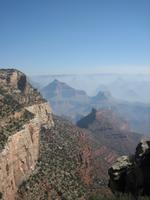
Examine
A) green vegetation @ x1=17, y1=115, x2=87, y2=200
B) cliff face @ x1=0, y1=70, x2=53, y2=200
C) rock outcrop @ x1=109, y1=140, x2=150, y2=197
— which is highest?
rock outcrop @ x1=109, y1=140, x2=150, y2=197

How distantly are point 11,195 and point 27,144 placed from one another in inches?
1112

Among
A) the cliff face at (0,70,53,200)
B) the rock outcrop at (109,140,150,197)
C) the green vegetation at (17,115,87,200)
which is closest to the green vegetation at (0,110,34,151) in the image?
the cliff face at (0,70,53,200)

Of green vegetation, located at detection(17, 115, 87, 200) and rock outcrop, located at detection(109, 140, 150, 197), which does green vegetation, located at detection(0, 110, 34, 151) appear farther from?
rock outcrop, located at detection(109, 140, 150, 197)

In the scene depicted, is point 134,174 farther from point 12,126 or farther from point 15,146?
point 12,126

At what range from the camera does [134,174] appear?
2331 inches

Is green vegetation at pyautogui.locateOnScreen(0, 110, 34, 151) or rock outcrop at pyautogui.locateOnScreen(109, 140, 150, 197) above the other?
rock outcrop at pyautogui.locateOnScreen(109, 140, 150, 197)

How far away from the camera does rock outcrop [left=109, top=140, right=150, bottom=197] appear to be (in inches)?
2253

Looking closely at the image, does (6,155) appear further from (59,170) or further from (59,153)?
(59,153)

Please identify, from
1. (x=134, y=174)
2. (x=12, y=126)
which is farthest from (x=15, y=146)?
(x=134, y=174)

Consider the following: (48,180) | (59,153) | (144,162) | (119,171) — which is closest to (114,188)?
(119,171)

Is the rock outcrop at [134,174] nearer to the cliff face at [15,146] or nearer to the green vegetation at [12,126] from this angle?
the cliff face at [15,146]

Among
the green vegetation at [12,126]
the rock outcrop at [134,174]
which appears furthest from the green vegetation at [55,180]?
the rock outcrop at [134,174]

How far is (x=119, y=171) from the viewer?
65.3m

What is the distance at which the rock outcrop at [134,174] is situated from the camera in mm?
57219
